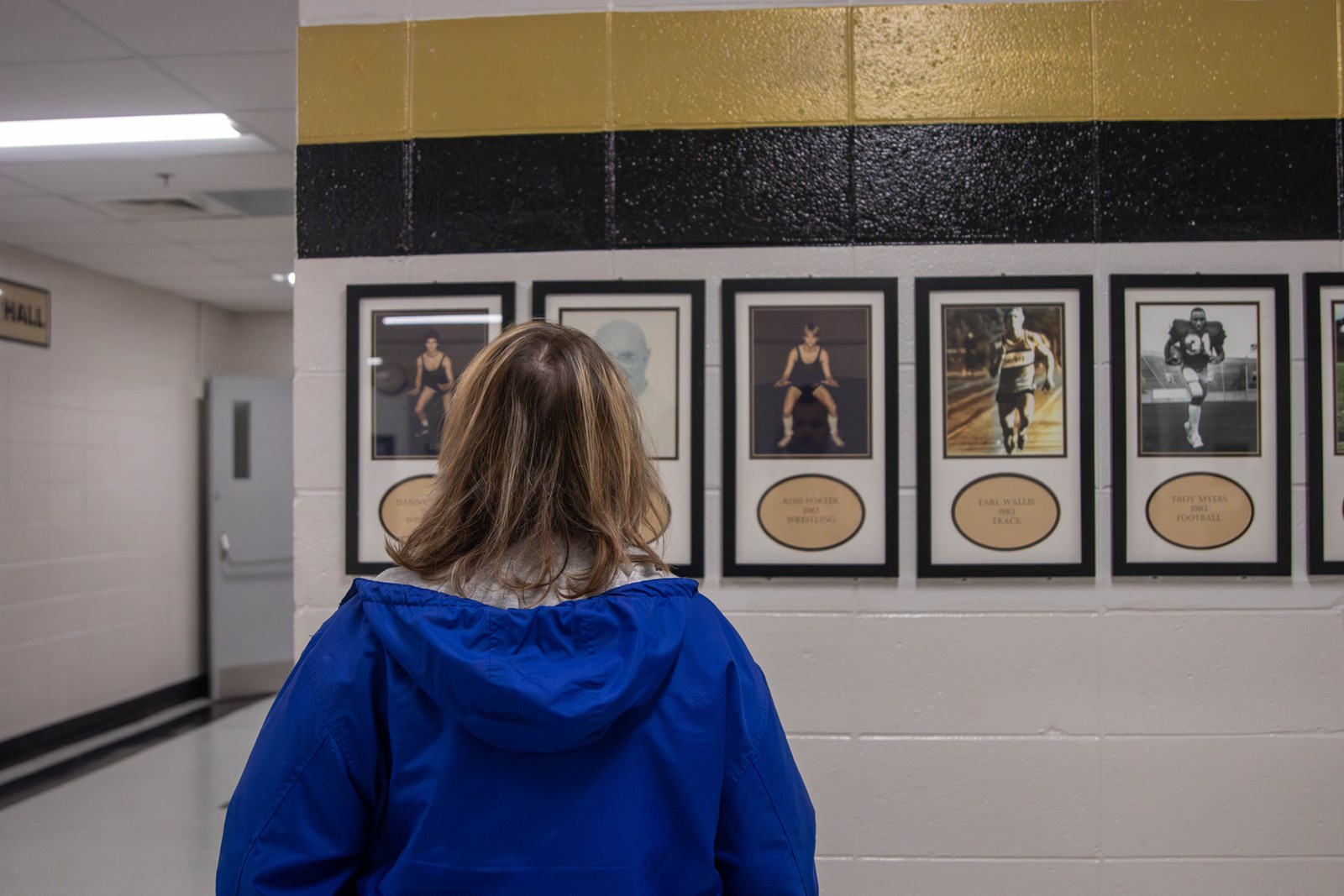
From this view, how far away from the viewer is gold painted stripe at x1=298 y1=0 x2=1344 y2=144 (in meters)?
1.91

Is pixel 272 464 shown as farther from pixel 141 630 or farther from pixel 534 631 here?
pixel 534 631

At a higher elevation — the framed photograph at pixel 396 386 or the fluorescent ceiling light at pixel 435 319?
the fluorescent ceiling light at pixel 435 319

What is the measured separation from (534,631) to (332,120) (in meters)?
1.51

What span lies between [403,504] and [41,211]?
137 inches

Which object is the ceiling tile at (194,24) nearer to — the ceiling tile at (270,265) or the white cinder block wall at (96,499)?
the ceiling tile at (270,265)

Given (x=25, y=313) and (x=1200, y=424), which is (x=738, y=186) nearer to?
(x=1200, y=424)

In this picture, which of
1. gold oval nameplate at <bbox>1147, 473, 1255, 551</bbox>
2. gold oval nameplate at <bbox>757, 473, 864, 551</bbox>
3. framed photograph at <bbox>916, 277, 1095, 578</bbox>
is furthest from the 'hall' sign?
gold oval nameplate at <bbox>1147, 473, 1255, 551</bbox>

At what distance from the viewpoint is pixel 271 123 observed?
129 inches

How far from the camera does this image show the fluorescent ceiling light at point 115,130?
3.27m

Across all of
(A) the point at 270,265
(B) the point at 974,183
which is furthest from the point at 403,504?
(A) the point at 270,265

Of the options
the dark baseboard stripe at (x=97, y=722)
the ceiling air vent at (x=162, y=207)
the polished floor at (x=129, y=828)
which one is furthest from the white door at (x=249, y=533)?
the ceiling air vent at (x=162, y=207)

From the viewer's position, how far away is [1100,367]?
1909 mm

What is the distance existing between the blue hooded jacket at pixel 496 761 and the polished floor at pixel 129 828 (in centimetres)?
268

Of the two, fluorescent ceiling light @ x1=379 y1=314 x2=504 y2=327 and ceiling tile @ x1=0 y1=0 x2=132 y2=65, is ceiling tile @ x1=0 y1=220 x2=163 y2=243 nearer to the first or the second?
ceiling tile @ x1=0 y1=0 x2=132 y2=65
